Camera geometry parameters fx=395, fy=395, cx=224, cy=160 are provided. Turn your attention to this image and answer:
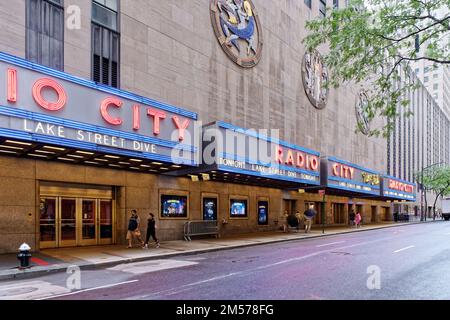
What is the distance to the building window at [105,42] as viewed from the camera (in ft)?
58.9

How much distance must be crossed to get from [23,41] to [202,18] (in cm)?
1149

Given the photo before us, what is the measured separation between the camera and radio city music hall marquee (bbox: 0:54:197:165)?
472 inches

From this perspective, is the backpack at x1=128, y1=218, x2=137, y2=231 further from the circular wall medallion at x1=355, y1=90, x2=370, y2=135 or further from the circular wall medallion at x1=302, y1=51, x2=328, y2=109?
the circular wall medallion at x1=355, y1=90, x2=370, y2=135

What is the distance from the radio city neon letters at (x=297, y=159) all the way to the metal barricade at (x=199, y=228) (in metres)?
5.84

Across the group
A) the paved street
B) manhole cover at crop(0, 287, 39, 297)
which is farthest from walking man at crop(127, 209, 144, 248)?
manhole cover at crop(0, 287, 39, 297)

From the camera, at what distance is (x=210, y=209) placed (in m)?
24.1

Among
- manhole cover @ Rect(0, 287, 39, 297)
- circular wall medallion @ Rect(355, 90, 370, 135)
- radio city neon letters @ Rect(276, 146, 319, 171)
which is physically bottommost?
manhole cover @ Rect(0, 287, 39, 297)

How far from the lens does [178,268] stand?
12.5 metres

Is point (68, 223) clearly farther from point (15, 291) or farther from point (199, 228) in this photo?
point (15, 291)

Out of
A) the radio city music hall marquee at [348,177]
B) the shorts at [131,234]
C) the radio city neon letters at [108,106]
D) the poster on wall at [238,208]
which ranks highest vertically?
the radio city neon letters at [108,106]

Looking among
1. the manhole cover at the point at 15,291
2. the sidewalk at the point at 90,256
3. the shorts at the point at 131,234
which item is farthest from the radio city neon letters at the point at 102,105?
the manhole cover at the point at 15,291

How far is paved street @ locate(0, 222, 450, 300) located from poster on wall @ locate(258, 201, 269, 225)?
13439 millimetres

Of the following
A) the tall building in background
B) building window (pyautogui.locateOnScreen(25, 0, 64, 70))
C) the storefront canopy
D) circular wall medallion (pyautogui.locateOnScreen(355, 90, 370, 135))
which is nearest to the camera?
building window (pyautogui.locateOnScreen(25, 0, 64, 70))

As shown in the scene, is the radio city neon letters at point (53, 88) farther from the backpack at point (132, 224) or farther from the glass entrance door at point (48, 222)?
the backpack at point (132, 224)
